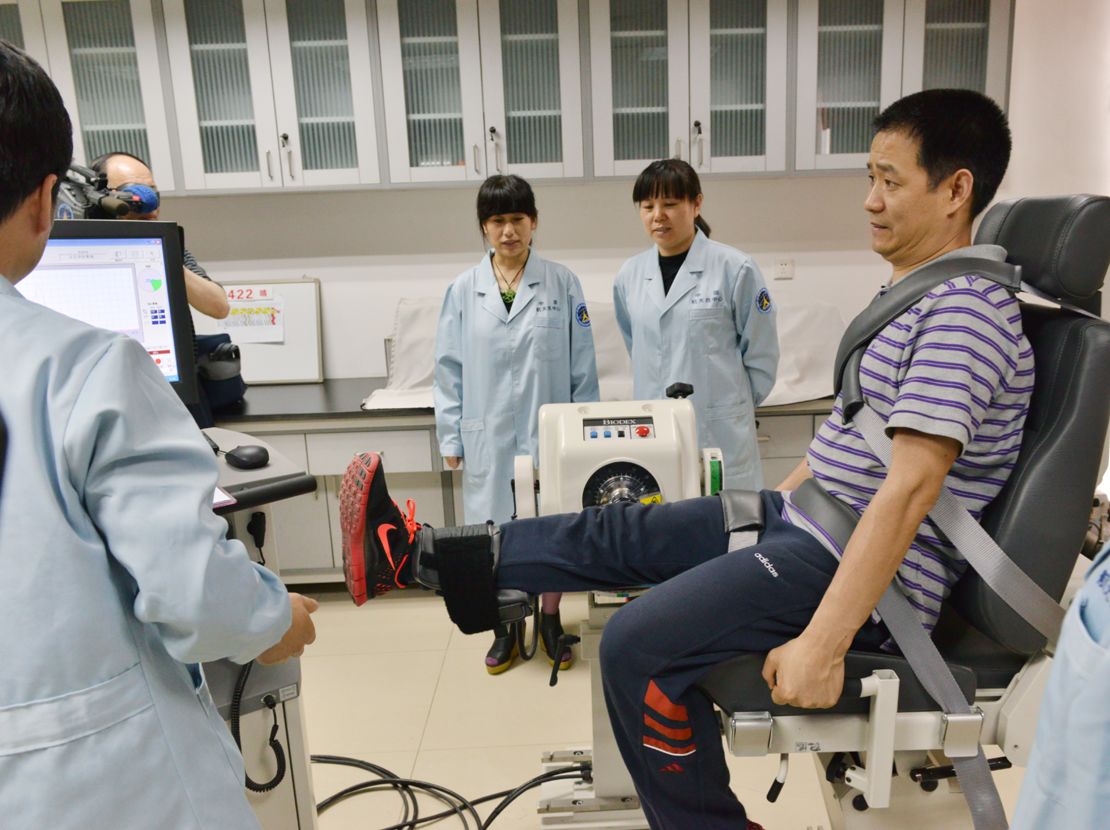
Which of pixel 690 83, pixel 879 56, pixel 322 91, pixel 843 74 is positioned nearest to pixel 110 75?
pixel 322 91

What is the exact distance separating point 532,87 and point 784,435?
1534 mm

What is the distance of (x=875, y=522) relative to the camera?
3.62ft

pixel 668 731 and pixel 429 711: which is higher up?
pixel 668 731

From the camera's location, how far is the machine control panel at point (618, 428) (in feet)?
4.86

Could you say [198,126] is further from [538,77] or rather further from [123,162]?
[538,77]

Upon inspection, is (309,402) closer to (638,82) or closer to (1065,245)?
(638,82)

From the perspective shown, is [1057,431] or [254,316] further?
[254,316]

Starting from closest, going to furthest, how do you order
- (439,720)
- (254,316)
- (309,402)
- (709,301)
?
1. (439,720)
2. (709,301)
3. (309,402)
4. (254,316)

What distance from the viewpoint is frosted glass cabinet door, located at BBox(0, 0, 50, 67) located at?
2.80 meters

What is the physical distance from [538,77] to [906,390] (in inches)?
86.4

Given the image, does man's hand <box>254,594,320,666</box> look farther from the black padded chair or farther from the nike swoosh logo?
the black padded chair

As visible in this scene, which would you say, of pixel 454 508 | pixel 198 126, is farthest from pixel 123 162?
pixel 454 508

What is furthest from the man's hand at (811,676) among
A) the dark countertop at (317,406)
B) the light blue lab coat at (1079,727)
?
the dark countertop at (317,406)

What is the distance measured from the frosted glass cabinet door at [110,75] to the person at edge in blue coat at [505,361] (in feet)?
4.44
